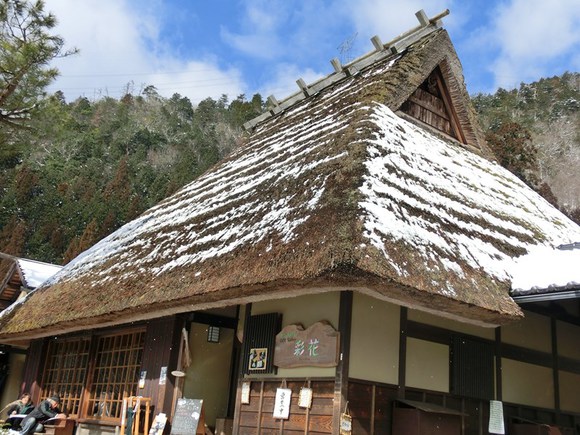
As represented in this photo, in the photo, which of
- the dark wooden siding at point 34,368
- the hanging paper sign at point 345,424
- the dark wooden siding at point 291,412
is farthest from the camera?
the dark wooden siding at point 34,368

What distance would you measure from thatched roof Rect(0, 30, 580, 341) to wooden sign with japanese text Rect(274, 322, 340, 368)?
610 millimetres

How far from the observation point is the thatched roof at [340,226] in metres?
4.65

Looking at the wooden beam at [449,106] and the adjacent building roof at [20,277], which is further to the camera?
the adjacent building roof at [20,277]

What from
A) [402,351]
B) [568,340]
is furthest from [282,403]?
[568,340]

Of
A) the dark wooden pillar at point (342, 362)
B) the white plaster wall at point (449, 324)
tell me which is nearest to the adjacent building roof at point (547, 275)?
the white plaster wall at point (449, 324)

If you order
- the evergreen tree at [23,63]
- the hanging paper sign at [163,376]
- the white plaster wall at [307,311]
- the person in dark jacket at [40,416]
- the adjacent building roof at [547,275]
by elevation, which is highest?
the evergreen tree at [23,63]

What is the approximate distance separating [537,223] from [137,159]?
37206mm

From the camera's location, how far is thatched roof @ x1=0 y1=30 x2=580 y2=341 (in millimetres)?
4648

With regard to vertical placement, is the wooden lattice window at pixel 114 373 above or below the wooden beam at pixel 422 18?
below

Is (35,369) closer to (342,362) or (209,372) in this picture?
(209,372)

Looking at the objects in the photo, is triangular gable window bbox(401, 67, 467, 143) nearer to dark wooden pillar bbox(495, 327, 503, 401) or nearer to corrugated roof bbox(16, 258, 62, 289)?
dark wooden pillar bbox(495, 327, 503, 401)

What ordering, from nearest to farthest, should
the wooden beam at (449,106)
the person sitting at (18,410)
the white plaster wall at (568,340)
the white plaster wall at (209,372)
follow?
the white plaster wall at (568,340)
the white plaster wall at (209,372)
the wooden beam at (449,106)
the person sitting at (18,410)

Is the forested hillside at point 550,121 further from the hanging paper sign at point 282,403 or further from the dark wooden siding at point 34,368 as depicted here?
the hanging paper sign at point 282,403

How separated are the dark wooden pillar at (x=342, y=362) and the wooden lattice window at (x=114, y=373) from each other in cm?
398
